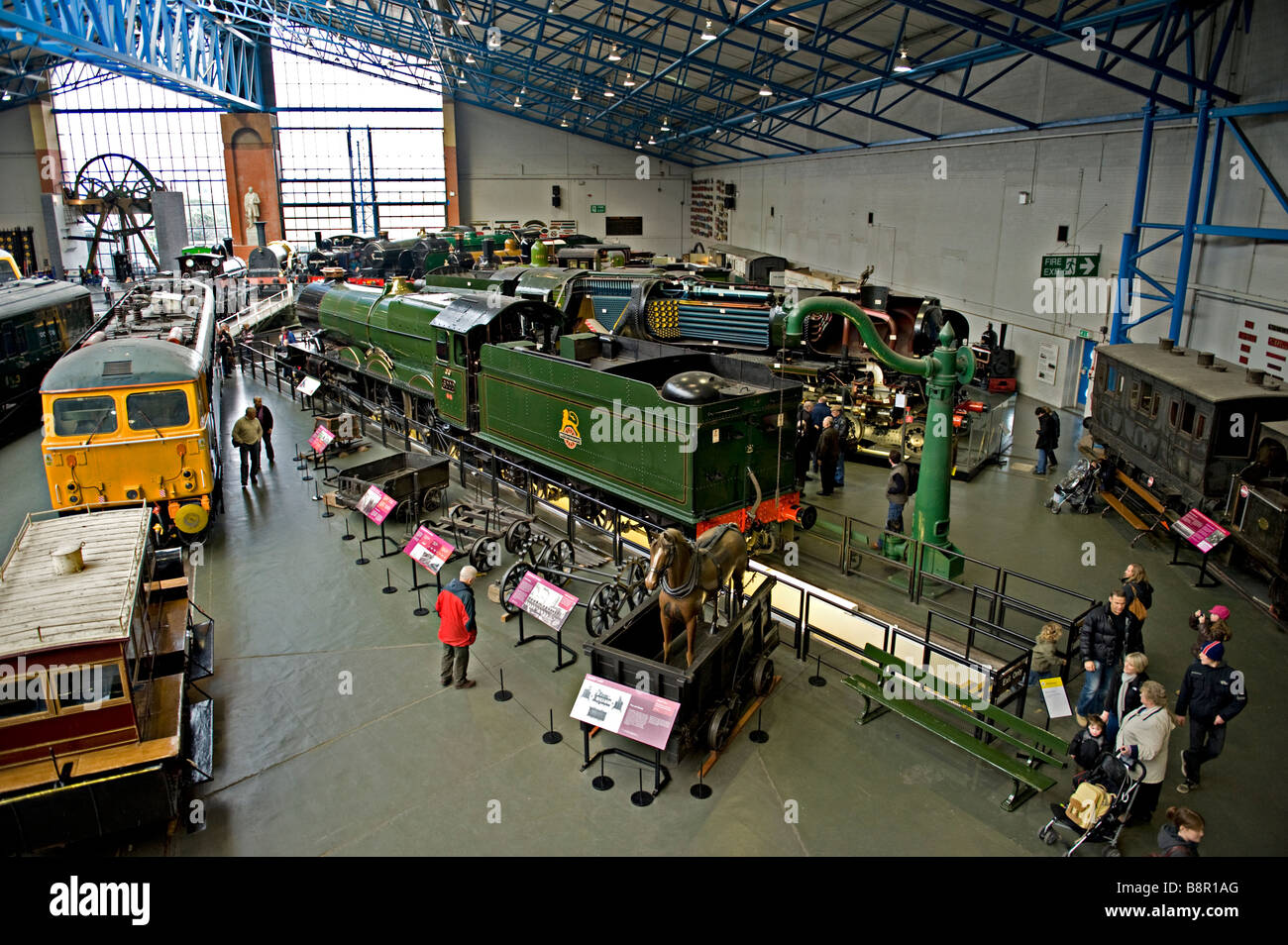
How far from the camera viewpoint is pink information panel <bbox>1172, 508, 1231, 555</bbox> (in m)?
11.0

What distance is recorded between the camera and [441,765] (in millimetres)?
7840

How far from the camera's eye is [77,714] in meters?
6.58

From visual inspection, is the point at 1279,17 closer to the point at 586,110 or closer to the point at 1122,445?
the point at 1122,445

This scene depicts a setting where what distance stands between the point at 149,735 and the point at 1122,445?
14879mm

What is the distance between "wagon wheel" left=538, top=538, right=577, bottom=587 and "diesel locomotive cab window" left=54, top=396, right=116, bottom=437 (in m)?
6.77

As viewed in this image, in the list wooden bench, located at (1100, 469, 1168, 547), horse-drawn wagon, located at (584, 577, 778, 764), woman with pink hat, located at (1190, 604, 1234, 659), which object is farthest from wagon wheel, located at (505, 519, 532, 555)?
wooden bench, located at (1100, 469, 1168, 547)

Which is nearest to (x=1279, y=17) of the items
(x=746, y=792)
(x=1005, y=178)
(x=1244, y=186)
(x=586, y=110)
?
(x=1244, y=186)

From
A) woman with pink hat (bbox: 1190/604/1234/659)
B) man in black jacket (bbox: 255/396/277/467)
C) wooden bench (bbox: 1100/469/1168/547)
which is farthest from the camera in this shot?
man in black jacket (bbox: 255/396/277/467)

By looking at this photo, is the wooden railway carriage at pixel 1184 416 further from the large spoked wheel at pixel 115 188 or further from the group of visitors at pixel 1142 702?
the large spoked wheel at pixel 115 188

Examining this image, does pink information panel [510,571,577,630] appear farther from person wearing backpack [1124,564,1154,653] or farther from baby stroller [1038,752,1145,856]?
person wearing backpack [1124,564,1154,653]

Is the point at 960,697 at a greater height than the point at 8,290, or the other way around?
the point at 8,290

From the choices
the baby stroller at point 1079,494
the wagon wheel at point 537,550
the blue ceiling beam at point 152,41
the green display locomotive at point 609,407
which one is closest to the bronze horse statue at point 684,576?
the green display locomotive at point 609,407

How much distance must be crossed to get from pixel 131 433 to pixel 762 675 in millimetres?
9819

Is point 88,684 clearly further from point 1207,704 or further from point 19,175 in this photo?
point 19,175
